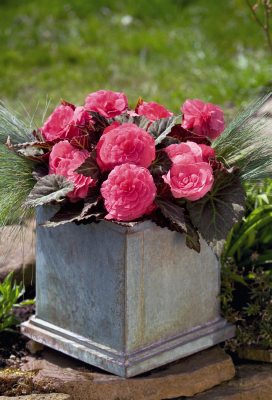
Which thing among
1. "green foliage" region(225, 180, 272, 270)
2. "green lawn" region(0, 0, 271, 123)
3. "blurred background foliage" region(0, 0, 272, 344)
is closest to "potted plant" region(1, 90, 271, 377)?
"green foliage" region(225, 180, 272, 270)

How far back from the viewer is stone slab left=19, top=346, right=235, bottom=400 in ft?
6.16

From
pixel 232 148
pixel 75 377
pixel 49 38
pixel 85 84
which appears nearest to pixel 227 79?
pixel 85 84

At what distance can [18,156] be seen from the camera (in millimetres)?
1970

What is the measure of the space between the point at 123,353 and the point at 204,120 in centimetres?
92

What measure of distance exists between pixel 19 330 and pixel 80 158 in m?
0.89

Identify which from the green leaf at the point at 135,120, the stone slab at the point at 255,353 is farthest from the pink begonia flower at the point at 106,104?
the stone slab at the point at 255,353

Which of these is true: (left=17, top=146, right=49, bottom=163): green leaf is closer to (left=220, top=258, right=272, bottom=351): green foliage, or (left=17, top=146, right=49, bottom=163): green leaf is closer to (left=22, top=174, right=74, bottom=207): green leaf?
(left=22, top=174, right=74, bottom=207): green leaf

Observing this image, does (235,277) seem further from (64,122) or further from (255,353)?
(64,122)

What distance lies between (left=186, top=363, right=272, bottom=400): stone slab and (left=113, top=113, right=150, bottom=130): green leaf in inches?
40.3

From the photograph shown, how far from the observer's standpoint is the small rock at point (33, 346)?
214 centimetres

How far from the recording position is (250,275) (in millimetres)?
2252

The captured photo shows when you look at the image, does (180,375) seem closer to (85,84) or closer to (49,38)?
(85,84)

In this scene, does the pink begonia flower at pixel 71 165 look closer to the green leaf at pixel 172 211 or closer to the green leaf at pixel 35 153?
the green leaf at pixel 35 153

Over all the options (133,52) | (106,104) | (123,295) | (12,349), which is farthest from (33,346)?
(133,52)
